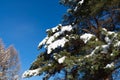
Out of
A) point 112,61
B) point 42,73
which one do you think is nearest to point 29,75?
point 42,73

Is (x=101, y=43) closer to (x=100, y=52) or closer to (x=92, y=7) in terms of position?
(x=100, y=52)

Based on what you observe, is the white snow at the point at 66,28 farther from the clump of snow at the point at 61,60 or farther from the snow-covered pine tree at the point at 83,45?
the clump of snow at the point at 61,60

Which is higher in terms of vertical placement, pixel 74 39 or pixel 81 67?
pixel 74 39

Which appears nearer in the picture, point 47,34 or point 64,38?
point 64,38

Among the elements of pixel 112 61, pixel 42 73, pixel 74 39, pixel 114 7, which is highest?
pixel 114 7

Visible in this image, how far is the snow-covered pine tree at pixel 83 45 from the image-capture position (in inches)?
652

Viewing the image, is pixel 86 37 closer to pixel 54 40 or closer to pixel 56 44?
pixel 56 44

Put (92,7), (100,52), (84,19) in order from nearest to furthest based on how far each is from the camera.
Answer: (100,52) < (92,7) < (84,19)

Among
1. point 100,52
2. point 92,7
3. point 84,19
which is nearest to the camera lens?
point 100,52

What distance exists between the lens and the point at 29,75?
19188 millimetres

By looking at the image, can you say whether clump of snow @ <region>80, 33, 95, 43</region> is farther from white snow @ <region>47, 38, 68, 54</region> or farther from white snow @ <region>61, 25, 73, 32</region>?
white snow @ <region>61, 25, 73, 32</region>

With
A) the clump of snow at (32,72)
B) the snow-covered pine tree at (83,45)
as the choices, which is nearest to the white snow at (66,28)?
the snow-covered pine tree at (83,45)

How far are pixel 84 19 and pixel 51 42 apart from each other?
7.90 feet

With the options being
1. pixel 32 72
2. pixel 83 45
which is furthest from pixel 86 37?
pixel 32 72
